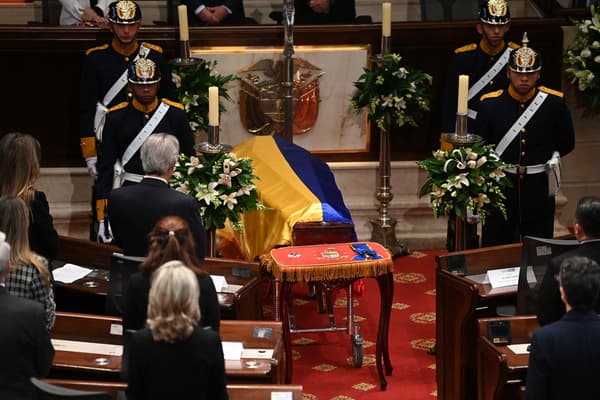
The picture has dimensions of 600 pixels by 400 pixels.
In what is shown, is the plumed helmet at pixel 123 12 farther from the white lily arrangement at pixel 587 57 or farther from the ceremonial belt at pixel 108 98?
the white lily arrangement at pixel 587 57

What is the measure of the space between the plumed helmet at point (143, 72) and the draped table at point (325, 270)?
1.32 metres

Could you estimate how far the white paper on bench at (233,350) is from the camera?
5.50 meters

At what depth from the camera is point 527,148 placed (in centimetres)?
752

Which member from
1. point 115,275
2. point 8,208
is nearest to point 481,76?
point 115,275

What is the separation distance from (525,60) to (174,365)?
382cm

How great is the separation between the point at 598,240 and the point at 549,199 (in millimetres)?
2347

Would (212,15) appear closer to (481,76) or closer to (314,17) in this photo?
(314,17)

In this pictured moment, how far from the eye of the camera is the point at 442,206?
23.3ft

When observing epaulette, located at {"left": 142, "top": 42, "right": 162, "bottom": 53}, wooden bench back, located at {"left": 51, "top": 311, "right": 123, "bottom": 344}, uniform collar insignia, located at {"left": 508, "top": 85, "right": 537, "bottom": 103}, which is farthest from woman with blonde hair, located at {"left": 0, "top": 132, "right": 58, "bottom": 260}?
uniform collar insignia, located at {"left": 508, "top": 85, "right": 537, "bottom": 103}

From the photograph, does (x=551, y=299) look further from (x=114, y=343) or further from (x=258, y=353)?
(x=114, y=343)

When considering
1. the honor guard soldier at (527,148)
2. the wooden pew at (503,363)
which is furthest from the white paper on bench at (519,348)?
the honor guard soldier at (527,148)

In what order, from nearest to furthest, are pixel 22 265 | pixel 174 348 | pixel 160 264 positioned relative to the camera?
1. pixel 174 348
2. pixel 160 264
3. pixel 22 265

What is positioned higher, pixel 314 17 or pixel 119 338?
pixel 314 17

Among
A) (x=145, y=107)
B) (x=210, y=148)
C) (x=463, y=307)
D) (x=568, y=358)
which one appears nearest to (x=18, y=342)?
(x=568, y=358)
